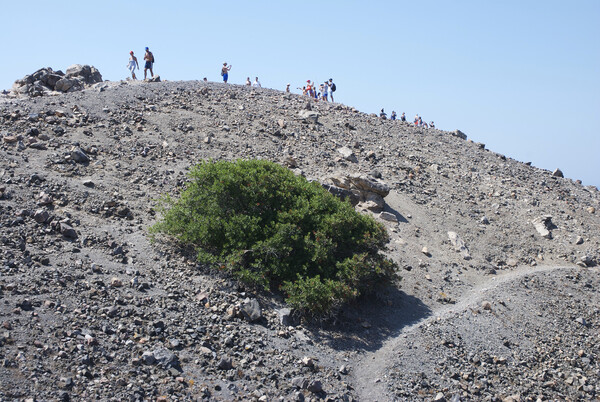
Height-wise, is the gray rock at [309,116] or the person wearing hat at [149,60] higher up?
the person wearing hat at [149,60]

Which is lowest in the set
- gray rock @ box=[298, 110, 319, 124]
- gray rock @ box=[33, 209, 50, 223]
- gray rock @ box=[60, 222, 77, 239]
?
gray rock @ box=[60, 222, 77, 239]

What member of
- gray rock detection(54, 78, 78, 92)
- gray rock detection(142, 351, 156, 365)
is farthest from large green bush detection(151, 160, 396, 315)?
gray rock detection(54, 78, 78, 92)

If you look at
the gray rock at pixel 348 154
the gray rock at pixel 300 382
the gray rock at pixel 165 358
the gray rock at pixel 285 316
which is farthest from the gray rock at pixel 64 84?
the gray rock at pixel 300 382

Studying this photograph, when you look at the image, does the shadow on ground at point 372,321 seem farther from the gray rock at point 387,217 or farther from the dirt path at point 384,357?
the gray rock at point 387,217

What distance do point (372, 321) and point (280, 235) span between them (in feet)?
8.96

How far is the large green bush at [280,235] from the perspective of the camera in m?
10.4

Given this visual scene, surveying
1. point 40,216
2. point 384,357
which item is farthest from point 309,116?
point 384,357

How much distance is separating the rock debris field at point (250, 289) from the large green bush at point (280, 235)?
51cm

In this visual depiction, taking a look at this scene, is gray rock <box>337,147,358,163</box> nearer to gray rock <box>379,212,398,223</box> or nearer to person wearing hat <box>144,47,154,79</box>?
gray rock <box>379,212,398,223</box>

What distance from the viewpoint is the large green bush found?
10352 mm

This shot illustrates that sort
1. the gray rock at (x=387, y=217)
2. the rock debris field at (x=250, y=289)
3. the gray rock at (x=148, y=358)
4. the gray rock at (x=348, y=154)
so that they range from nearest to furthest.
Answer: the gray rock at (x=148, y=358), the rock debris field at (x=250, y=289), the gray rock at (x=387, y=217), the gray rock at (x=348, y=154)

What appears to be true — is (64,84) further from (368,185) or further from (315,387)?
(315,387)

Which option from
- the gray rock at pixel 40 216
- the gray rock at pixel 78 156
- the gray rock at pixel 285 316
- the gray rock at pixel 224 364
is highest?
the gray rock at pixel 78 156

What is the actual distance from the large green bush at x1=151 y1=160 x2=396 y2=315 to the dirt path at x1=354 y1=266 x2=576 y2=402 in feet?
3.95
